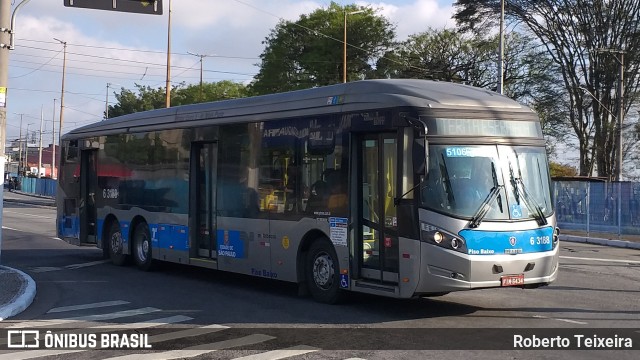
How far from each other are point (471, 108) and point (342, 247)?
277 cm

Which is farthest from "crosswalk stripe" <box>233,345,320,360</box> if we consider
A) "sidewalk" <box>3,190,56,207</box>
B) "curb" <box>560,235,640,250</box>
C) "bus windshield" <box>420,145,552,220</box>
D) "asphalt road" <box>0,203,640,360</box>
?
"sidewalk" <box>3,190,56,207</box>

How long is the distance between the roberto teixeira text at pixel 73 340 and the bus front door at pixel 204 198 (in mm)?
4807

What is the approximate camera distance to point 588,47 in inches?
1754

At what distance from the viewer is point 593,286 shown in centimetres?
1413

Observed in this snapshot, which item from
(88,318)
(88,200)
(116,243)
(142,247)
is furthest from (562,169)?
(88,318)

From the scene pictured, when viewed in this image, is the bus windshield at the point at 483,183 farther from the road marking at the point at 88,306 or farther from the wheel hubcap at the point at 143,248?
the wheel hubcap at the point at 143,248

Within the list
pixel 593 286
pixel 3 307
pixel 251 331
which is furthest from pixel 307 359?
pixel 593 286

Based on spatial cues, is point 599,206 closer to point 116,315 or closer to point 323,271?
point 323,271

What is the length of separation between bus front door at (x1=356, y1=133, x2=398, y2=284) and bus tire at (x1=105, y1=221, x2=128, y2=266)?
8385 millimetres

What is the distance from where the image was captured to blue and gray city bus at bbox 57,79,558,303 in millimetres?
9914

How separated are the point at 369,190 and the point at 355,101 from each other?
136 cm

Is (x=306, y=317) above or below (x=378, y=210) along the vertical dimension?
below

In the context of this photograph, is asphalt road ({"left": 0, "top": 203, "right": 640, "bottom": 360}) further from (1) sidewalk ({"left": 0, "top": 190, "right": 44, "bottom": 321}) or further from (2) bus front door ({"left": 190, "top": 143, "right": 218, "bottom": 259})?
(2) bus front door ({"left": 190, "top": 143, "right": 218, "bottom": 259})

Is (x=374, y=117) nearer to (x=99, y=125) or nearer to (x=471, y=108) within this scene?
(x=471, y=108)
